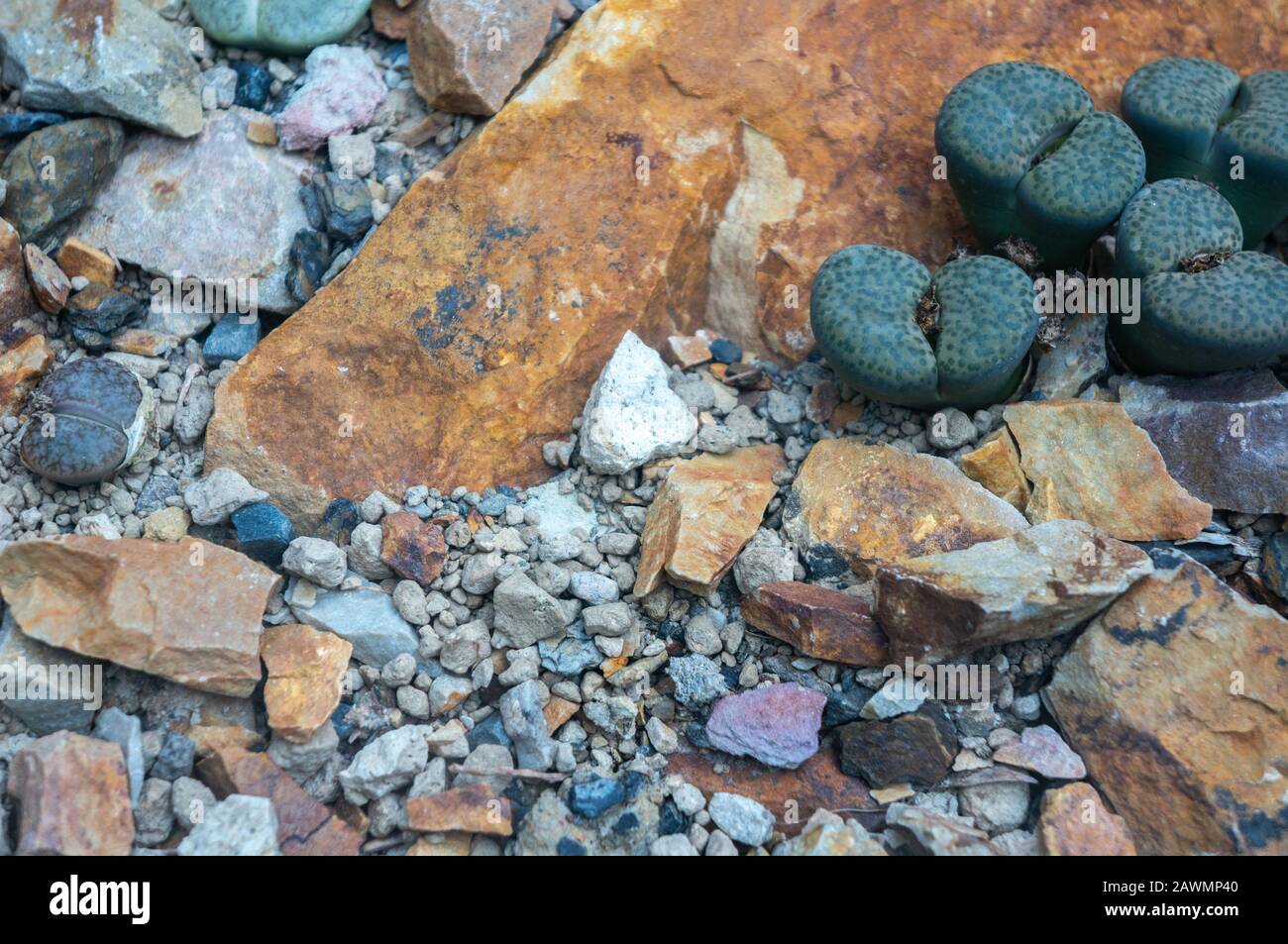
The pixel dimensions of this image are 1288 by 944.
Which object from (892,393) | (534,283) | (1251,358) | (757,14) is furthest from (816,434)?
(757,14)

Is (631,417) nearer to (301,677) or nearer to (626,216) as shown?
(626,216)

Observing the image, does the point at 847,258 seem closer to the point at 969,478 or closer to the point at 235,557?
the point at 969,478

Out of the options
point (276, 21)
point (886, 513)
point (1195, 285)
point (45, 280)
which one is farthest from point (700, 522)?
point (276, 21)

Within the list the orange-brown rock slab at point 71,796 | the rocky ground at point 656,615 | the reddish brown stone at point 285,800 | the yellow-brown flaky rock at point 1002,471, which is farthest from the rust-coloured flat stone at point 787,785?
the orange-brown rock slab at point 71,796

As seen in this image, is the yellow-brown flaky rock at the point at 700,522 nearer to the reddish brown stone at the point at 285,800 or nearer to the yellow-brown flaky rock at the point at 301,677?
the yellow-brown flaky rock at the point at 301,677

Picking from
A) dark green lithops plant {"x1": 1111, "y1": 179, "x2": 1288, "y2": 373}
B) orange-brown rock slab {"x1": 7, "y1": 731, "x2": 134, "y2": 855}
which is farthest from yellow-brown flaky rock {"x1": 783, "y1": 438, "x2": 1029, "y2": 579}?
orange-brown rock slab {"x1": 7, "y1": 731, "x2": 134, "y2": 855}

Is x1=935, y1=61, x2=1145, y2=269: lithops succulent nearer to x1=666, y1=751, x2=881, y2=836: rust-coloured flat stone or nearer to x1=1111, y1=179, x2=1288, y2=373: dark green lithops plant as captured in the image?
x1=1111, y1=179, x2=1288, y2=373: dark green lithops plant
